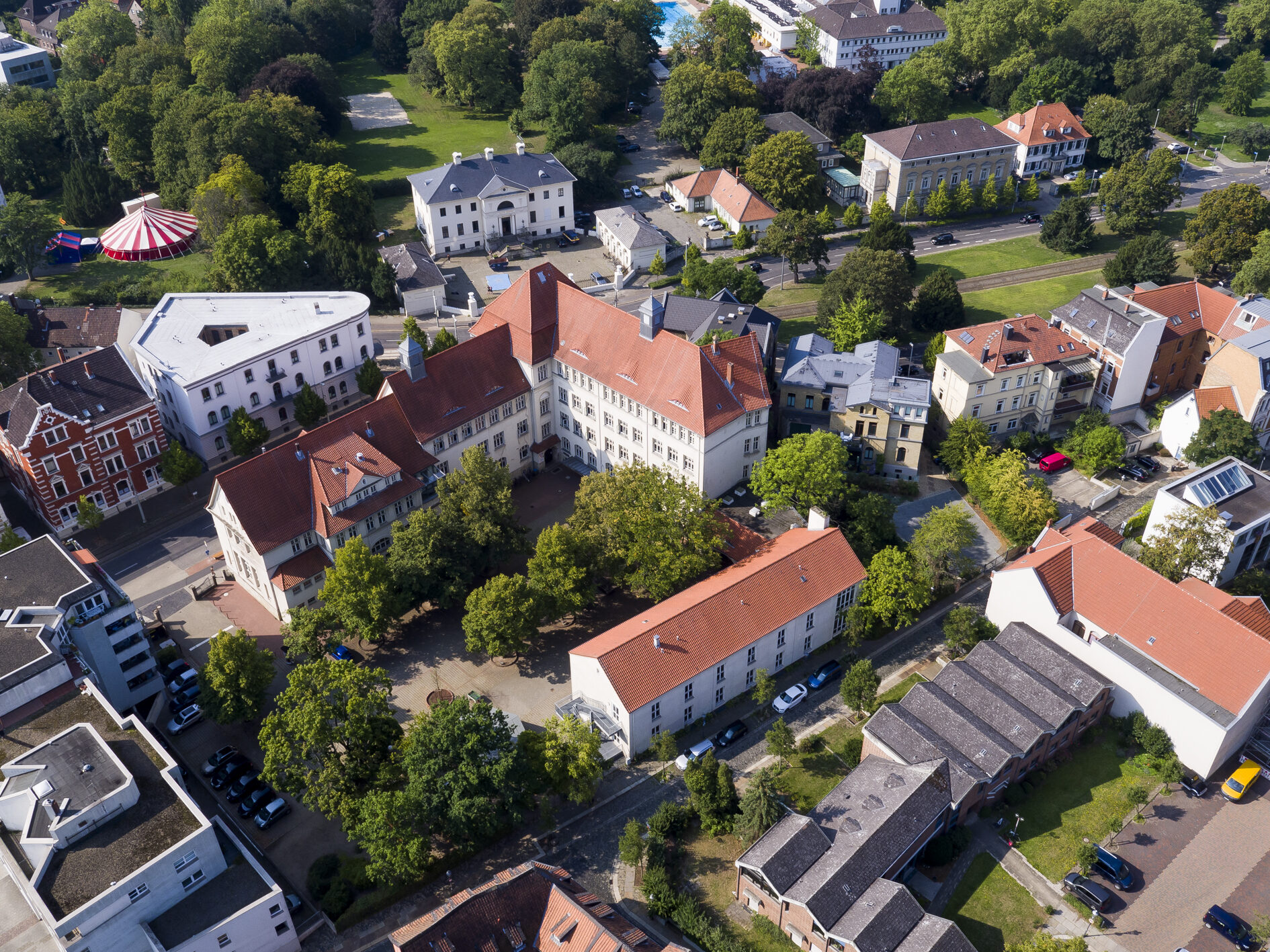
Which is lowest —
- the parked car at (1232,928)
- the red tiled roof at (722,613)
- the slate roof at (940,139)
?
the parked car at (1232,928)

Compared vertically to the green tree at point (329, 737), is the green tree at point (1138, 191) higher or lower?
higher

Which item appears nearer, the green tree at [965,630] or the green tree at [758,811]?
the green tree at [758,811]

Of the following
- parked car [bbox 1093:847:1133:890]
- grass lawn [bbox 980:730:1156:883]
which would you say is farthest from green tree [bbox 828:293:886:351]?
parked car [bbox 1093:847:1133:890]

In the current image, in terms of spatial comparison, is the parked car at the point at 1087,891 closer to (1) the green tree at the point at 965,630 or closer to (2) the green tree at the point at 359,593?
(1) the green tree at the point at 965,630

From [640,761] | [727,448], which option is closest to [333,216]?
[727,448]

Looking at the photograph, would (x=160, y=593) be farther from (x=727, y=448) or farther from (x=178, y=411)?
(x=727, y=448)

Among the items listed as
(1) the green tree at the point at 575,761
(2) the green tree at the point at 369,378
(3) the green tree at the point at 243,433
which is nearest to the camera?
(1) the green tree at the point at 575,761

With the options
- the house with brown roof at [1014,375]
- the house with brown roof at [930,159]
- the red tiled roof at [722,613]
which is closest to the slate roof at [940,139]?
the house with brown roof at [930,159]
